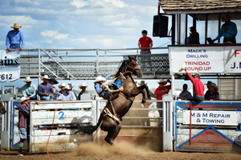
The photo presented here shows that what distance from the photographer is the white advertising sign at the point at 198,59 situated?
1072 centimetres

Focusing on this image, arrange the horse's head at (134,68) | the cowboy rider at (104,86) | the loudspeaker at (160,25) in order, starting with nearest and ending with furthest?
the cowboy rider at (104,86), the horse's head at (134,68), the loudspeaker at (160,25)

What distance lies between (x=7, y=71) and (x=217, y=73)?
26.3ft

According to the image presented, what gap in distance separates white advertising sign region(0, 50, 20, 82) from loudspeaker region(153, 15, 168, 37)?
5.52m

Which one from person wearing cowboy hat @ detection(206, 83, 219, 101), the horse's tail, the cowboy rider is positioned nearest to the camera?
the cowboy rider

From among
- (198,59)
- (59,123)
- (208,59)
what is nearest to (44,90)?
(59,123)

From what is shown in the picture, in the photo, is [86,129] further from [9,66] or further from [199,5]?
[199,5]

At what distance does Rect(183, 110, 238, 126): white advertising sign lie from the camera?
28.6 feet

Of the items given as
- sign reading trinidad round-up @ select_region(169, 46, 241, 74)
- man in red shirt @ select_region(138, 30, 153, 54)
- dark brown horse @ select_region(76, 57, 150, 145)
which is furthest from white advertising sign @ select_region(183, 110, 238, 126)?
man in red shirt @ select_region(138, 30, 153, 54)

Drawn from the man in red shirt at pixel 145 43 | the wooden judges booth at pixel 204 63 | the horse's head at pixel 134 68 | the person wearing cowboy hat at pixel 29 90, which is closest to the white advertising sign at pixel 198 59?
the wooden judges booth at pixel 204 63

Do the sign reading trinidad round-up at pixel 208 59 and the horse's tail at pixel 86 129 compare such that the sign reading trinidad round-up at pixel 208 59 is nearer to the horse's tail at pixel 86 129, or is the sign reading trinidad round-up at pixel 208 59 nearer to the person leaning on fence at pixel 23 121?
the horse's tail at pixel 86 129

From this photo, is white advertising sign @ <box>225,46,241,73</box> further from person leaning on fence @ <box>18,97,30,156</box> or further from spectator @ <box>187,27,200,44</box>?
person leaning on fence @ <box>18,97,30,156</box>

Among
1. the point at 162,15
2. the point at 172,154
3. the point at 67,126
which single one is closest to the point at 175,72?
the point at 162,15

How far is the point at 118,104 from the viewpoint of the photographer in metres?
8.90

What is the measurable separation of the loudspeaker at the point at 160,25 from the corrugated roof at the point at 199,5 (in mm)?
626
